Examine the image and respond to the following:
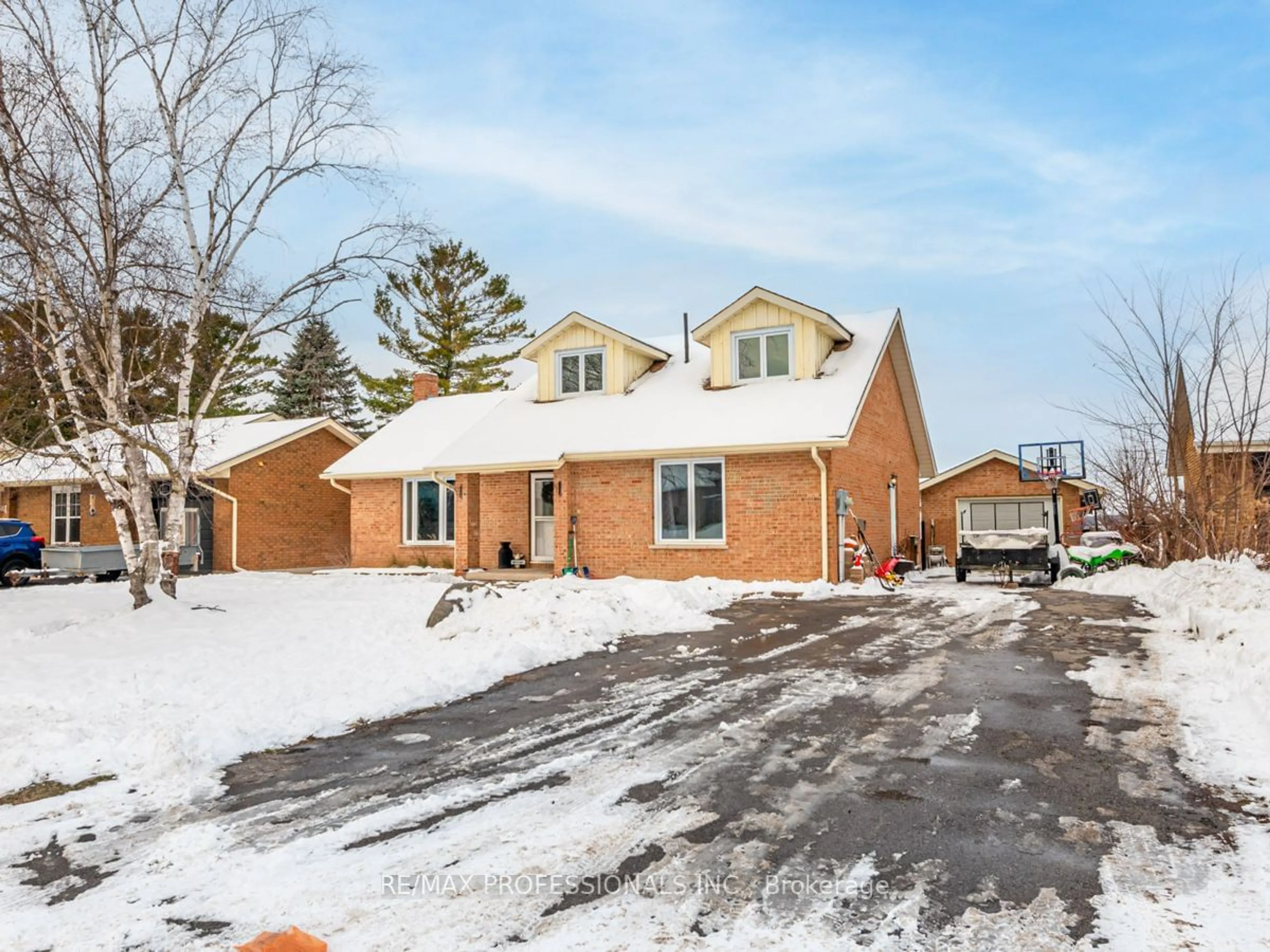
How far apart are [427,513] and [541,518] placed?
4.28 meters

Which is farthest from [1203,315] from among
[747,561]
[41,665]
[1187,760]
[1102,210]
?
[41,665]

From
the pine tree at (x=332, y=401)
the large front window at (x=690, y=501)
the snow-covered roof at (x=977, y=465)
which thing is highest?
the pine tree at (x=332, y=401)

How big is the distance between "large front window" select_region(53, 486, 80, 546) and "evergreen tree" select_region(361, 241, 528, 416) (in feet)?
52.2

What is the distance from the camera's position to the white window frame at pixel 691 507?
17.5 m

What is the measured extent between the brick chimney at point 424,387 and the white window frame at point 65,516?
477 inches

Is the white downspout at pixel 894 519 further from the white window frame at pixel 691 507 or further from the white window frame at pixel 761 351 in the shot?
the white window frame at pixel 691 507

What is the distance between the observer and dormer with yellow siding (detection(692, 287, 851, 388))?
61.9 feet

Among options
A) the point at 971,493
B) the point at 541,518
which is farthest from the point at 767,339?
the point at 971,493

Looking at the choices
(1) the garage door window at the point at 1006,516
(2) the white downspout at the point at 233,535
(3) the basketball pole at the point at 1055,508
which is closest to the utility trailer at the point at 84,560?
(2) the white downspout at the point at 233,535

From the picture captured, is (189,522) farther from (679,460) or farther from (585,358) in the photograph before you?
(679,460)

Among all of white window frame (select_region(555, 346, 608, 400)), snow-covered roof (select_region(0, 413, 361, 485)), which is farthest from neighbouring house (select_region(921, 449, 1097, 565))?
snow-covered roof (select_region(0, 413, 361, 485))

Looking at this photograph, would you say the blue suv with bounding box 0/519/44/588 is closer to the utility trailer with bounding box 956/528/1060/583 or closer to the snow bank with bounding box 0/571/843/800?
the snow bank with bounding box 0/571/843/800

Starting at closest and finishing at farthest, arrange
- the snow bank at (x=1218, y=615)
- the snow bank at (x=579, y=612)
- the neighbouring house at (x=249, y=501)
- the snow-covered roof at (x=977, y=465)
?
1. the snow bank at (x=1218, y=615)
2. the snow bank at (x=579, y=612)
3. the neighbouring house at (x=249, y=501)
4. the snow-covered roof at (x=977, y=465)

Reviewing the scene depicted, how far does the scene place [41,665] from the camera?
25.6 ft
